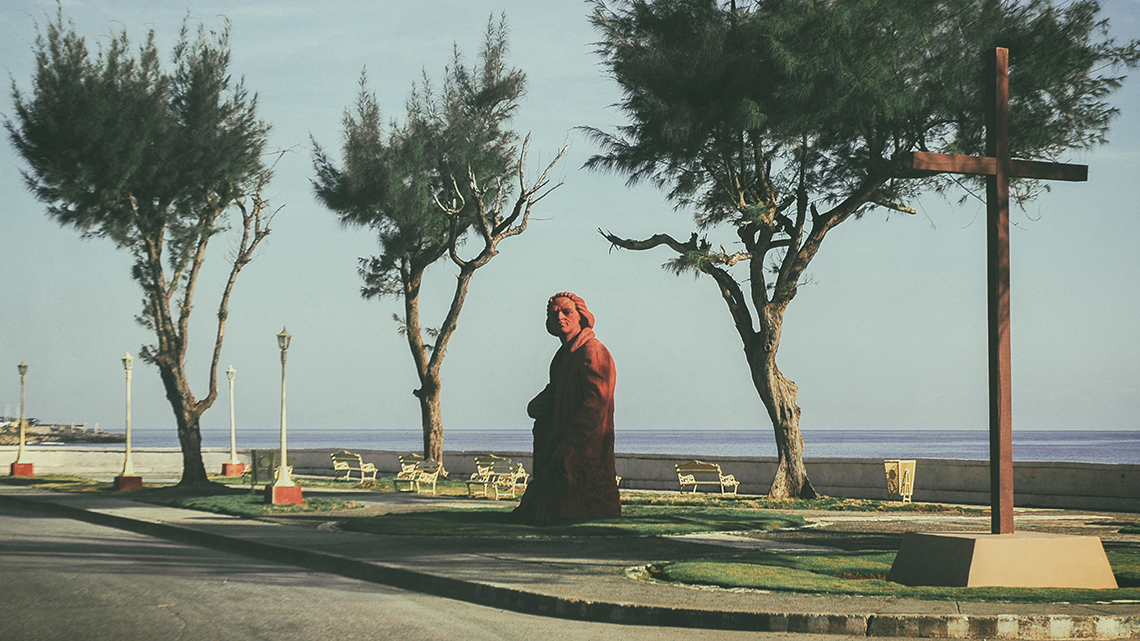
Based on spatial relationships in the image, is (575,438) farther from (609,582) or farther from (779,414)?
(779,414)

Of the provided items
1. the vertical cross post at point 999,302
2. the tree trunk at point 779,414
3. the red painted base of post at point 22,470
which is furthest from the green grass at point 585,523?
the red painted base of post at point 22,470

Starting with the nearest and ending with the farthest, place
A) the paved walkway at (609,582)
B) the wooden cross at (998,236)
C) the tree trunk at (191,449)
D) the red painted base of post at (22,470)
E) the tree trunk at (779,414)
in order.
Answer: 1. the paved walkway at (609,582)
2. the wooden cross at (998,236)
3. the tree trunk at (779,414)
4. the tree trunk at (191,449)
5. the red painted base of post at (22,470)

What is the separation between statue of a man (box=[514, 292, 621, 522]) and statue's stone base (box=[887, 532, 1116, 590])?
26.0 ft

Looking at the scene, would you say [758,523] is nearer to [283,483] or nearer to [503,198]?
[283,483]

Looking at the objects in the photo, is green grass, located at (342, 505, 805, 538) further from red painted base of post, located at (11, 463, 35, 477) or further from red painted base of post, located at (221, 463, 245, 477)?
red painted base of post, located at (11, 463, 35, 477)

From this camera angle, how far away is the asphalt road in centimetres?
880

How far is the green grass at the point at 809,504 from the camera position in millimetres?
21938

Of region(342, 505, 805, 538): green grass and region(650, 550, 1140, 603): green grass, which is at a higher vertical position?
region(650, 550, 1140, 603): green grass

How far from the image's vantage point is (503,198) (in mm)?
36594

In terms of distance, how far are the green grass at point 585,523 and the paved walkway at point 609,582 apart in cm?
71

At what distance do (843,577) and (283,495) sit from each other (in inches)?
588

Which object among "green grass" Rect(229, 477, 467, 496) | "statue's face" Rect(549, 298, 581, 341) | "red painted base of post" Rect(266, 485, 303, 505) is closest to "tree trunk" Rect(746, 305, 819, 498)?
"statue's face" Rect(549, 298, 581, 341)

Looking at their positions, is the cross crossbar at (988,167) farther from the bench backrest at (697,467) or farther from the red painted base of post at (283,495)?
the red painted base of post at (283,495)

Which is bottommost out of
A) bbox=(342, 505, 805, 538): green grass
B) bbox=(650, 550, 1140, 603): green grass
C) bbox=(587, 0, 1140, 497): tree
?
bbox=(342, 505, 805, 538): green grass
